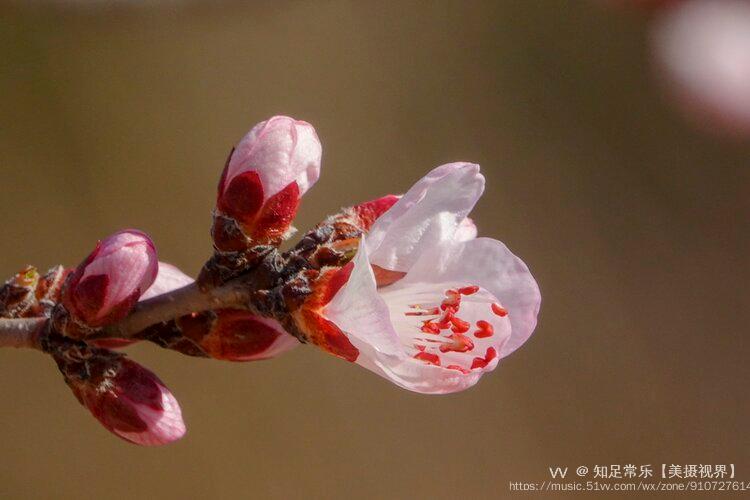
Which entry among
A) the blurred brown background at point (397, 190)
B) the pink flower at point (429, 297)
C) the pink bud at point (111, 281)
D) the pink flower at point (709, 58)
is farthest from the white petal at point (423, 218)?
the pink flower at point (709, 58)

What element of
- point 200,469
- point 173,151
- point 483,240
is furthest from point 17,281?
point 173,151

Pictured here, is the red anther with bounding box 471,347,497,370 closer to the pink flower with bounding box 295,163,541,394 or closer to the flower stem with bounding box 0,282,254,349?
the pink flower with bounding box 295,163,541,394

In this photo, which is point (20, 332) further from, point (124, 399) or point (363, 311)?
point (363, 311)

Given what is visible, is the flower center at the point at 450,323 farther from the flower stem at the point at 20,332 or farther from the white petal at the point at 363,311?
the flower stem at the point at 20,332

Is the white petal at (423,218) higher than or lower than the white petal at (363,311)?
higher

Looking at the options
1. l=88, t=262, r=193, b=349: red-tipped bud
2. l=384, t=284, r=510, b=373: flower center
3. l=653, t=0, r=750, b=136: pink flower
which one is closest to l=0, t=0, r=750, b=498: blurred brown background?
l=653, t=0, r=750, b=136: pink flower

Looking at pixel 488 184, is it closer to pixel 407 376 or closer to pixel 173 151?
pixel 173 151
